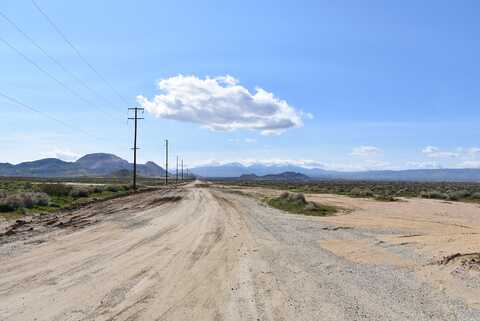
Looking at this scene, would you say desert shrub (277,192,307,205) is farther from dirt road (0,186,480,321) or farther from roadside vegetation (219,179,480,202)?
dirt road (0,186,480,321)

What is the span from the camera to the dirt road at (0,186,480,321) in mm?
7973

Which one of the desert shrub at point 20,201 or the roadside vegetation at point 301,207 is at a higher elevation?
the desert shrub at point 20,201

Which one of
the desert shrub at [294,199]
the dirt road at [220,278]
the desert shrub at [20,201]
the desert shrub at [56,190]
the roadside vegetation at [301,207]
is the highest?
the desert shrub at [56,190]

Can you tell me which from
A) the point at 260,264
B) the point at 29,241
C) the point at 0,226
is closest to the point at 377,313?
the point at 260,264

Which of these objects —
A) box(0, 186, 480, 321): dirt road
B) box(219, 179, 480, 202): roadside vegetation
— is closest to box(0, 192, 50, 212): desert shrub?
box(0, 186, 480, 321): dirt road

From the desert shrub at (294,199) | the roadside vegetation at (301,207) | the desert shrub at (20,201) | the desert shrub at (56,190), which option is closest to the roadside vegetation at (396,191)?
the desert shrub at (294,199)

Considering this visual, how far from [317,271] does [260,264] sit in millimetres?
1553

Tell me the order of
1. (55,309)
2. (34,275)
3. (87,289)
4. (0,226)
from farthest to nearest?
(0,226) → (34,275) → (87,289) → (55,309)

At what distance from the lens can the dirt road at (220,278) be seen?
797 cm

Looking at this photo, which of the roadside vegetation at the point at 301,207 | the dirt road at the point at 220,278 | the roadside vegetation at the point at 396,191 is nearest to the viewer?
the dirt road at the point at 220,278

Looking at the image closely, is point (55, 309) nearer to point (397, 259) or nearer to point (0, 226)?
point (397, 259)

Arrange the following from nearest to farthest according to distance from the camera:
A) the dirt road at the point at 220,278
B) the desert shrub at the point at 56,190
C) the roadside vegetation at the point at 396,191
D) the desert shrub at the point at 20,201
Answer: the dirt road at the point at 220,278, the desert shrub at the point at 20,201, the desert shrub at the point at 56,190, the roadside vegetation at the point at 396,191

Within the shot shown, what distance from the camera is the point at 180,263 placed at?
12141mm

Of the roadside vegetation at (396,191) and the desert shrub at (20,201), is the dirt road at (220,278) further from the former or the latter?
the roadside vegetation at (396,191)
